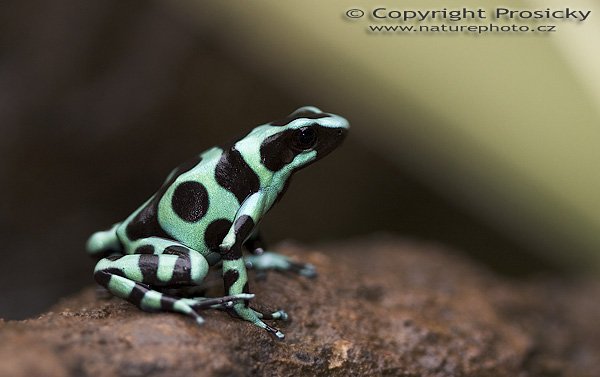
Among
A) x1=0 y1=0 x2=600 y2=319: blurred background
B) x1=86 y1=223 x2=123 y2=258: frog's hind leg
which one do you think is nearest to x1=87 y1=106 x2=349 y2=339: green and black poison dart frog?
x1=86 y1=223 x2=123 y2=258: frog's hind leg

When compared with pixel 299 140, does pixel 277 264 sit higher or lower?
lower

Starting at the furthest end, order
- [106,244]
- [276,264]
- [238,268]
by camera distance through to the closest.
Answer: [276,264]
[106,244]
[238,268]

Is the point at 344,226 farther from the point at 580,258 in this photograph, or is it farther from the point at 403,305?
the point at 403,305

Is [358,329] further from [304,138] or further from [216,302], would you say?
[304,138]

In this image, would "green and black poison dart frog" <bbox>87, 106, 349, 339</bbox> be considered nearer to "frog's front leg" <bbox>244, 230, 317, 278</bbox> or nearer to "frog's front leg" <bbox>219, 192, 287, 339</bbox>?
"frog's front leg" <bbox>219, 192, 287, 339</bbox>

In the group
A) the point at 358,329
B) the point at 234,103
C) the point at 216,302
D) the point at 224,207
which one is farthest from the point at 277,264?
the point at 234,103

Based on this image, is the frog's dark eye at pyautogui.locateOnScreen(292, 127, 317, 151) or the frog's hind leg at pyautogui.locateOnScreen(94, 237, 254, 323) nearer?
the frog's hind leg at pyautogui.locateOnScreen(94, 237, 254, 323)

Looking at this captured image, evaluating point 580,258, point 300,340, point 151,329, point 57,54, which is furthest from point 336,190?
point 151,329
